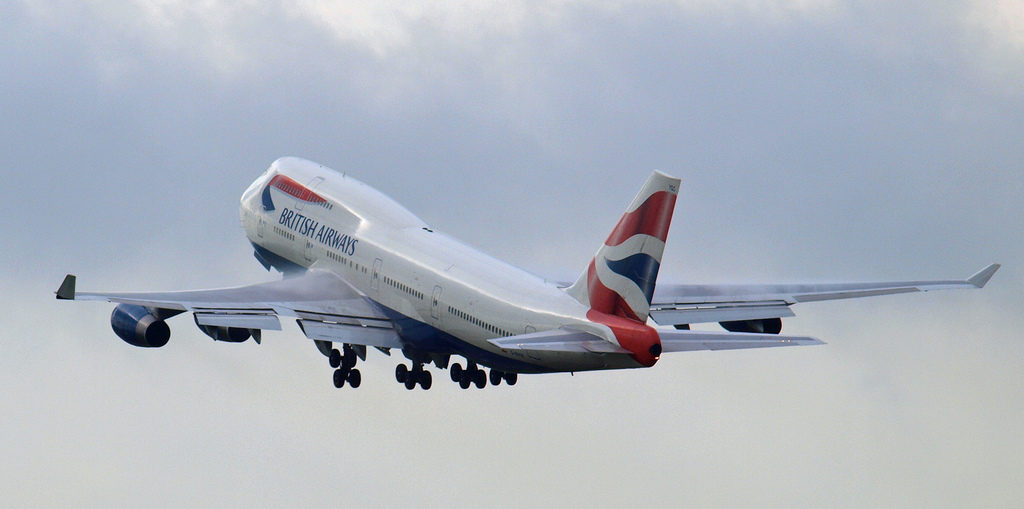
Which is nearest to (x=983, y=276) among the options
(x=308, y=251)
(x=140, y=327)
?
(x=308, y=251)

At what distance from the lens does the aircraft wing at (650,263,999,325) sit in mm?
73875

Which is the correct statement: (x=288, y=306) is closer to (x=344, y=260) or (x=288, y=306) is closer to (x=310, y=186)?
(x=344, y=260)

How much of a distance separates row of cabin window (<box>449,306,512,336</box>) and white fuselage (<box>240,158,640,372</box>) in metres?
0.03

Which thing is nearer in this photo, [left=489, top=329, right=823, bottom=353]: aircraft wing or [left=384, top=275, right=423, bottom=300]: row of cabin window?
[left=489, top=329, right=823, bottom=353]: aircraft wing

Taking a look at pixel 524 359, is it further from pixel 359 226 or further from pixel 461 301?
pixel 359 226

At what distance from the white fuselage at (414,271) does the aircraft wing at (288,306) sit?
0.63 metres

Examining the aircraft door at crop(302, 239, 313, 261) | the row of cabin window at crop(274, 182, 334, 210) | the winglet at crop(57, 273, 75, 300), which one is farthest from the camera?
the row of cabin window at crop(274, 182, 334, 210)

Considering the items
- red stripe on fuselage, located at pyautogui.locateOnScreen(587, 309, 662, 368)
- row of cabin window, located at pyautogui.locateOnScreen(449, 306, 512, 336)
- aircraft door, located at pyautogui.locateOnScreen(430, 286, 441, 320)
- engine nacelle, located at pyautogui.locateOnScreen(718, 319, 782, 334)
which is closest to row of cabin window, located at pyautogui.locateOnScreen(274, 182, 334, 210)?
aircraft door, located at pyautogui.locateOnScreen(430, 286, 441, 320)

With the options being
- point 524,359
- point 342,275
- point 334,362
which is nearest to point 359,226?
point 342,275

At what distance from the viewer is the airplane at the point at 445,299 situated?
62781 mm

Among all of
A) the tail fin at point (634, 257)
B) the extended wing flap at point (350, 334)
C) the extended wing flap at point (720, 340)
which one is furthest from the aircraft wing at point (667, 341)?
the extended wing flap at point (350, 334)

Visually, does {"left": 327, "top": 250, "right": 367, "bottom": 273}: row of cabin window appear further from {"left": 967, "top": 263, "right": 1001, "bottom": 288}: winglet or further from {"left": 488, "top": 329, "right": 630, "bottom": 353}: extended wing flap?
{"left": 967, "top": 263, "right": 1001, "bottom": 288}: winglet

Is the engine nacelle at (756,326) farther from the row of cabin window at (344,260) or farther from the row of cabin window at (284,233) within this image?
the row of cabin window at (284,233)

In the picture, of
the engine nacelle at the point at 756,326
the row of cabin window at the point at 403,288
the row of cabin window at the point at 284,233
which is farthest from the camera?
the row of cabin window at the point at 284,233
